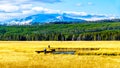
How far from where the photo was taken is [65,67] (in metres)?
39.2

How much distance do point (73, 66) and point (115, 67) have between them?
17.3ft

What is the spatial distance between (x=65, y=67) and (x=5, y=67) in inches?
292

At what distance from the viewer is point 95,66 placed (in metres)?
39.7

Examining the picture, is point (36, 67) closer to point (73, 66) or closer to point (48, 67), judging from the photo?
point (48, 67)

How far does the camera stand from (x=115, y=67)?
38312 mm

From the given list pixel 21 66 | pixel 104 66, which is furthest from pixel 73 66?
pixel 21 66

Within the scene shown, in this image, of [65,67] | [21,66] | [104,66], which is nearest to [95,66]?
[104,66]

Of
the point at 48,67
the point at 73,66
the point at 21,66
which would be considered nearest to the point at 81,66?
the point at 73,66

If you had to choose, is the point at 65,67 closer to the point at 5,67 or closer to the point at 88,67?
the point at 88,67

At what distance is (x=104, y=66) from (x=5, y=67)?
40.6 ft

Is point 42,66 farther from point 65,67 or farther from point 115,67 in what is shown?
point 115,67

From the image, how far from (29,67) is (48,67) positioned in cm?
240

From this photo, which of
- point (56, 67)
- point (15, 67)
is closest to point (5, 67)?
point (15, 67)

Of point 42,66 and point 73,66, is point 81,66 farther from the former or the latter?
point 42,66
